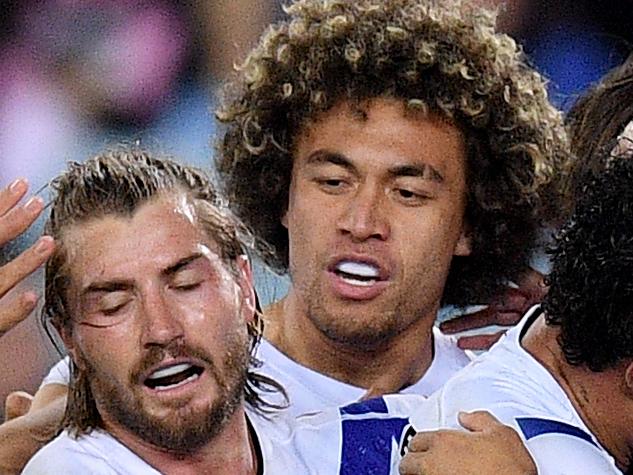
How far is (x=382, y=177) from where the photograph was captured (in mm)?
1640

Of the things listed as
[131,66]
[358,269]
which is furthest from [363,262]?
[131,66]

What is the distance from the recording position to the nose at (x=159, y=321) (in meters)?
1.32

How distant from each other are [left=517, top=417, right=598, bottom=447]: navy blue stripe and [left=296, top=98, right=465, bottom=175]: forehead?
18.4 inches

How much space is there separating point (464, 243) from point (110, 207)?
0.57 metres

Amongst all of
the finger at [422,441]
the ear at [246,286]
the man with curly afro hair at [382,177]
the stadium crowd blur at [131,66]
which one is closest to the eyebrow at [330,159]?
the man with curly afro hair at [382,177]

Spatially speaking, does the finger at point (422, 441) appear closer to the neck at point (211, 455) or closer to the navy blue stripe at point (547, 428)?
the navy blue stripe at point (547, 428)

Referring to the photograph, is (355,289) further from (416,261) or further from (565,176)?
(565,176)

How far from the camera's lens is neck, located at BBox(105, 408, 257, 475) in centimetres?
135

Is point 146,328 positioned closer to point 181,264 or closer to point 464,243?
point 181,264

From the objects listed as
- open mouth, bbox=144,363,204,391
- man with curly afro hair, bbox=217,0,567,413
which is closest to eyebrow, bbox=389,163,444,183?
man with curly afro hair, bbox=217,0,567,413

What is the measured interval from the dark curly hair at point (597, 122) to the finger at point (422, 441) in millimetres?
587

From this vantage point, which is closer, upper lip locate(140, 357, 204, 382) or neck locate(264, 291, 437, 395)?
upper lip locate(140, 357, 204, 382)

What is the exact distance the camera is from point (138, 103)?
2.65 m

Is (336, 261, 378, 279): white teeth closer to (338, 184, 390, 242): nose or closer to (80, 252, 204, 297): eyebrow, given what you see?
(338, 184, 390, 242): nose
